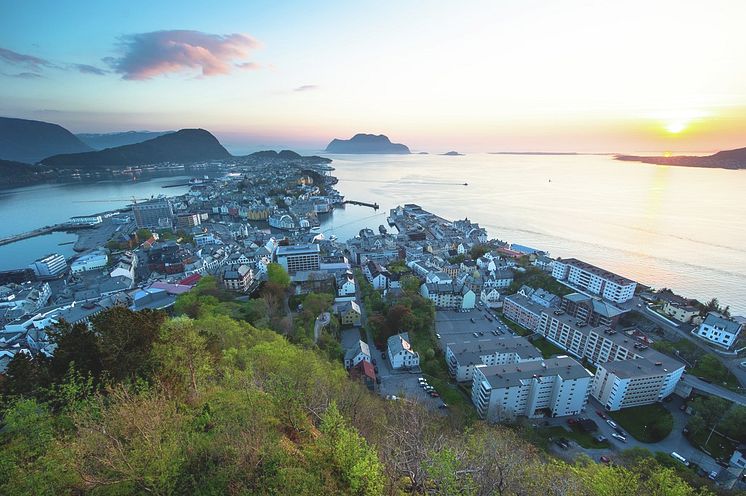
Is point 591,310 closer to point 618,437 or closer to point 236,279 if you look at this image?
point 618,437

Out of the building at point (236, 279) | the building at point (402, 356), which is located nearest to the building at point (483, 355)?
the building at point (402, 356)

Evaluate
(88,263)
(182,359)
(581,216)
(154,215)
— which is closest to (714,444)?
(182,359)

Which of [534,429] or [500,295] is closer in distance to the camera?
[534,429]

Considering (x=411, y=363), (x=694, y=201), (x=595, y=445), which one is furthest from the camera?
(x=694, y=201)

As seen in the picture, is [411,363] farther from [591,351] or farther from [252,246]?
[252,246]

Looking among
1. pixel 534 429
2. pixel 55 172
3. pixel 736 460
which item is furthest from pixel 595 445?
pixel 55 172

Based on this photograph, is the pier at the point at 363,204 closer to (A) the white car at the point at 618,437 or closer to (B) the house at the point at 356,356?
(B) the house at the point at 356,356

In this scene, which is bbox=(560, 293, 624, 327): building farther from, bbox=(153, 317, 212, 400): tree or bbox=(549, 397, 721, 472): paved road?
bbox=(153, 317, 212, 400): tree
